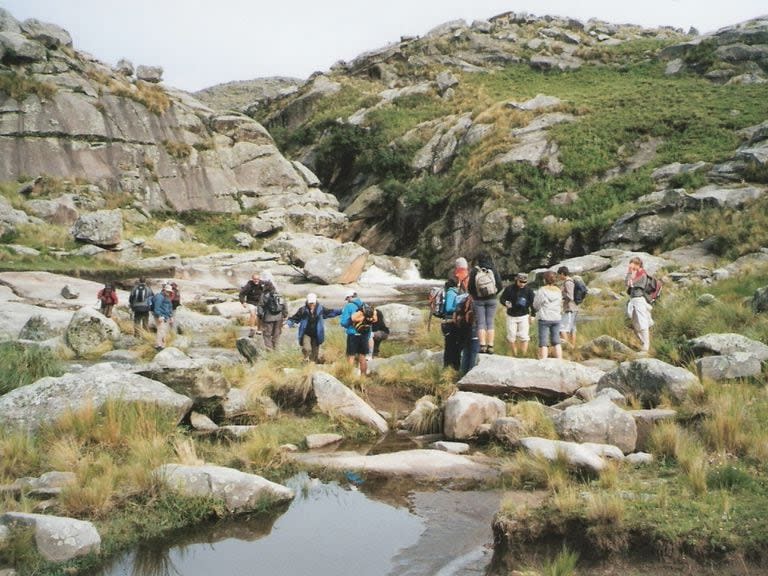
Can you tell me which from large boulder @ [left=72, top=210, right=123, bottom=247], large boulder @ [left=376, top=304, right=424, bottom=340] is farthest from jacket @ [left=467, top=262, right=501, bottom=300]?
large boulder @ [left=72, top=210, right=123, bottom=247]

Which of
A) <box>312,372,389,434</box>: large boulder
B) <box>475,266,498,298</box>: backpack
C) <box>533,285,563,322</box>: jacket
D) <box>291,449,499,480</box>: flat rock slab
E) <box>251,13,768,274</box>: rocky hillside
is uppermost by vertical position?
<box>251,13,768,274</box>: rocky hillside

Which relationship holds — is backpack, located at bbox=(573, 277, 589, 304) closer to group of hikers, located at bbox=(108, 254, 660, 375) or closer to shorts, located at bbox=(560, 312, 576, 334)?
group of hikers, located at bbox=(108, 254, 660, 375)

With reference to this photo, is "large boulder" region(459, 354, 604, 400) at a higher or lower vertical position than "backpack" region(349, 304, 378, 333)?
lower

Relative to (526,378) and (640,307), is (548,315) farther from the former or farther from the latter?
(526,378)

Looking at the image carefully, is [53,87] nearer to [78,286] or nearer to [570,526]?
[78,286]

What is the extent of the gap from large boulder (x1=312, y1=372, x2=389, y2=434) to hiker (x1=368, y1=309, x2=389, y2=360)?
3.43m

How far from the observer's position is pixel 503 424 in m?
8.81

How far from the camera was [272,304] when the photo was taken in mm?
15164

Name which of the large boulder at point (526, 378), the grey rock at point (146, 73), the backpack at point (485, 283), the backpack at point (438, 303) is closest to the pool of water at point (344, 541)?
the large boulder at point (526, 378)

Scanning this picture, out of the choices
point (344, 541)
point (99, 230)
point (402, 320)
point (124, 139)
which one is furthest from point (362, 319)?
point (124, 139)

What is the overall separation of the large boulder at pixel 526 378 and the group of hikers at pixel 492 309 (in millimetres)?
1223

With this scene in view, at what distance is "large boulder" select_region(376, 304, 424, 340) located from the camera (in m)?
18.6

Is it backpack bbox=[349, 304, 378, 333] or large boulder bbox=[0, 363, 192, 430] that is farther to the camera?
backpack bbox=[349, 304, 378, 333]

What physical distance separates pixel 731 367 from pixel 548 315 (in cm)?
336
